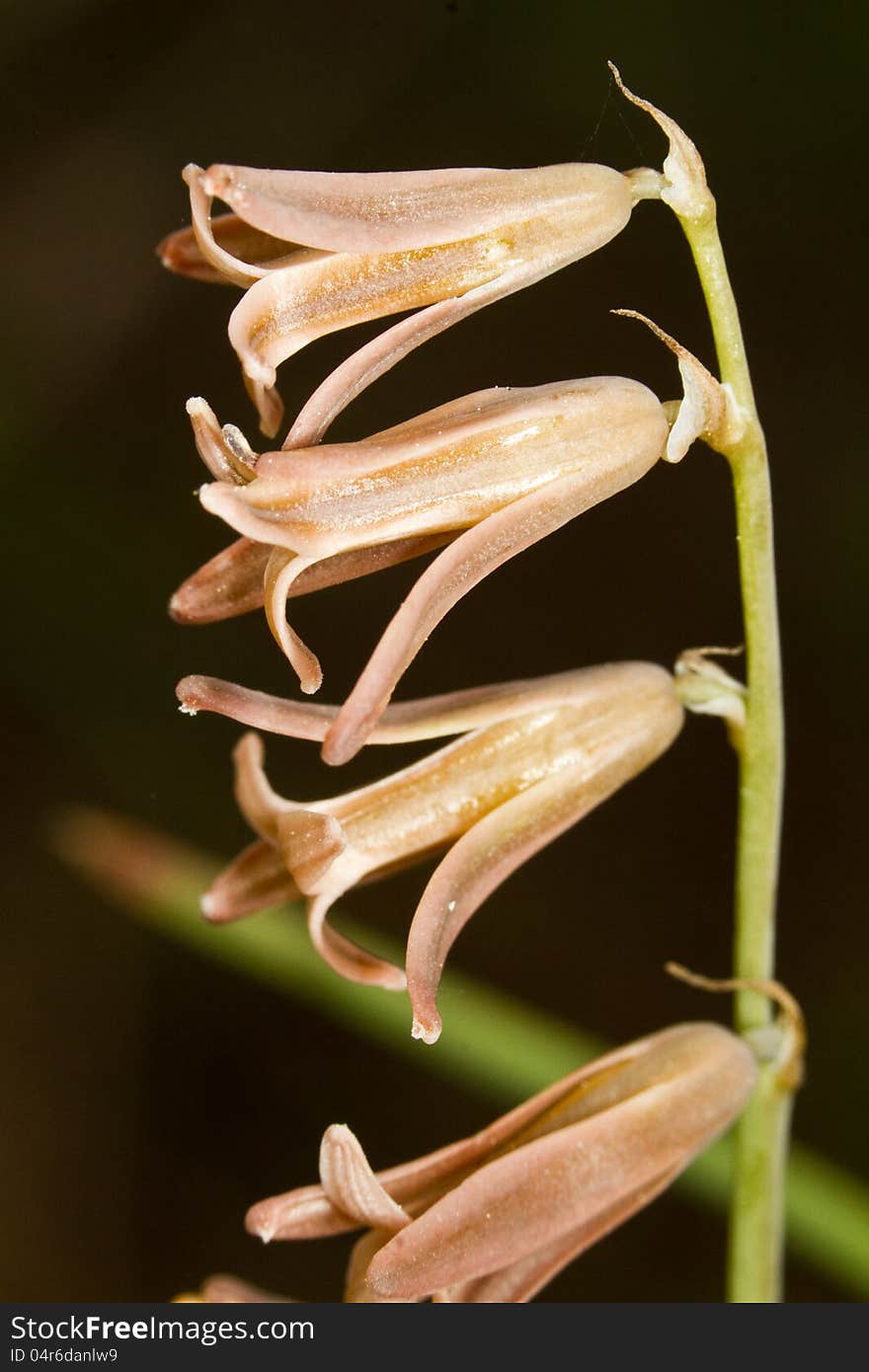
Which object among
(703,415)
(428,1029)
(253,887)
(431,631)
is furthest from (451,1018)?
(703,415)

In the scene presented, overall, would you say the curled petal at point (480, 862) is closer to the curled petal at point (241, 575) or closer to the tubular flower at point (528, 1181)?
the tubular flower at point (528, 1181)

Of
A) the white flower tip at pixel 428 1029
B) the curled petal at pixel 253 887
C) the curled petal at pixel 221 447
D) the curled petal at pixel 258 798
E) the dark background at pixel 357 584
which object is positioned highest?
the dark background at pixel 357 584

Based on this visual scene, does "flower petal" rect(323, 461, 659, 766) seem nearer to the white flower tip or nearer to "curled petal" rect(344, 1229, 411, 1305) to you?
the white flower tip

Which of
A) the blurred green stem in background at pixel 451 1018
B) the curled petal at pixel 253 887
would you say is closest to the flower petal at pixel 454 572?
the curled petal at pixel 253 887

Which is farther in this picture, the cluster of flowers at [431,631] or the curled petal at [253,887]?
the curled petal at [253,887]

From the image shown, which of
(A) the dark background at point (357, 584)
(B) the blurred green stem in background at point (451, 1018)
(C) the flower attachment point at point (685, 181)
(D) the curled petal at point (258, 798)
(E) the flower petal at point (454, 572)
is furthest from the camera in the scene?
(A) the dark background at point (357, 584)

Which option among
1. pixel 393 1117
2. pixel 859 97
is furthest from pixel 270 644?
pixel 859 97
